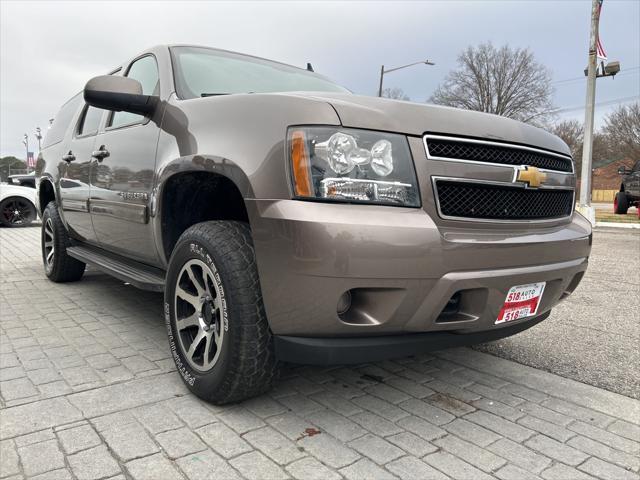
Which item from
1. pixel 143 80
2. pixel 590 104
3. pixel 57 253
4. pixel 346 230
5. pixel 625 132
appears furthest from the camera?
pixel 625 132

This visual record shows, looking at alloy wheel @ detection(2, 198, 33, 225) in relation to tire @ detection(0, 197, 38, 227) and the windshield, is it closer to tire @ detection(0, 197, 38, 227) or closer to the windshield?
tire @ detection(0, 197, 38, 227)

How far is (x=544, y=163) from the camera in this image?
7.86 feet

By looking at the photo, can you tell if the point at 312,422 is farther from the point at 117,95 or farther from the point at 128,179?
the point at 117,95

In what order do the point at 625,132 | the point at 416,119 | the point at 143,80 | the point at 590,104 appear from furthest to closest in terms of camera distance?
the point at 625,132 → the point at 590,104 → the point at 143,80 → the point at 416,119

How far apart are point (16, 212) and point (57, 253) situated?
30.8 feet

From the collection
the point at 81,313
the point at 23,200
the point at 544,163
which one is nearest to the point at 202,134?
the point at 544,163

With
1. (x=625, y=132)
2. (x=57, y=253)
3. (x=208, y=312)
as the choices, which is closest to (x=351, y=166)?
(x=208, y=312)

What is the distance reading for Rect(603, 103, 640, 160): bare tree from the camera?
3556 centimetres

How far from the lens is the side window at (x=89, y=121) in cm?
411

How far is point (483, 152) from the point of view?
2.11 m

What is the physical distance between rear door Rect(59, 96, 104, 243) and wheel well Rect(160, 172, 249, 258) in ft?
4.64

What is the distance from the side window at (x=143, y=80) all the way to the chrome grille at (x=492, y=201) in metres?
1.98

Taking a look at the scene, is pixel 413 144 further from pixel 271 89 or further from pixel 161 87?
pixel 161 87

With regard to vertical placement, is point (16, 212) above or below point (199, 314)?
below
